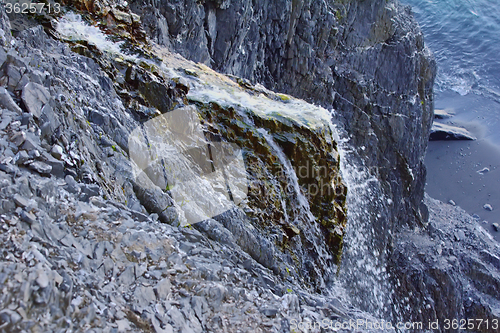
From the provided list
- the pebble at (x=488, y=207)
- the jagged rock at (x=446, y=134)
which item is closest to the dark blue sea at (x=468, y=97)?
the pebble at (x=488, y=207)

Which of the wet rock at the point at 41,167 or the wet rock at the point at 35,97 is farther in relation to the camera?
the wet rock at the point at 35,97

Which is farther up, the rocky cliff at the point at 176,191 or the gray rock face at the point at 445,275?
the rocky cliff at the point at 176,191

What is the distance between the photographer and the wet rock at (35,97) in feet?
17.2

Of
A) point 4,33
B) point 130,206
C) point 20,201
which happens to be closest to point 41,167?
point 20,201

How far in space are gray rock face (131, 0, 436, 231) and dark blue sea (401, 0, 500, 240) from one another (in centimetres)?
1808

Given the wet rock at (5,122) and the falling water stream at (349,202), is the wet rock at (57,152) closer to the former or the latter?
the wet rock at (5,122)

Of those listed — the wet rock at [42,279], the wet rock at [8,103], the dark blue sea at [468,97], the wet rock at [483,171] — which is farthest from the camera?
the wet rock at [483,171]

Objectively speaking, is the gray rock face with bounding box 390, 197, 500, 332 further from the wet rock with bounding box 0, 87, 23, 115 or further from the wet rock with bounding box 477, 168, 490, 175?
the wet rock with bounding box 0, 87, 23, 115

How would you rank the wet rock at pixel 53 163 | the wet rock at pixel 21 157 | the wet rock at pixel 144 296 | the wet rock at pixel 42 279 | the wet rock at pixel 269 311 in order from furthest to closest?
the wet rock at pixel 269 311 < the wet rock at pixel 53 163 < the wet rock at pixel 21 157 < the wet rock at pixel 144 296 < the wet rock at pixel 42 279

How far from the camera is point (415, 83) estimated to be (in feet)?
96.1

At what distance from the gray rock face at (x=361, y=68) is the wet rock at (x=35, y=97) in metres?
15.1

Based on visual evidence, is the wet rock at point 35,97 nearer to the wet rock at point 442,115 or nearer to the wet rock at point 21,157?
the wet rock at point 21,157

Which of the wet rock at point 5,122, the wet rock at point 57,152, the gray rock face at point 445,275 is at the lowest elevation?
the gray rock face at point 445,275

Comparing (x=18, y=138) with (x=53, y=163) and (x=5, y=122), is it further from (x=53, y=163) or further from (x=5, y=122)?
(x=53, y=163)
